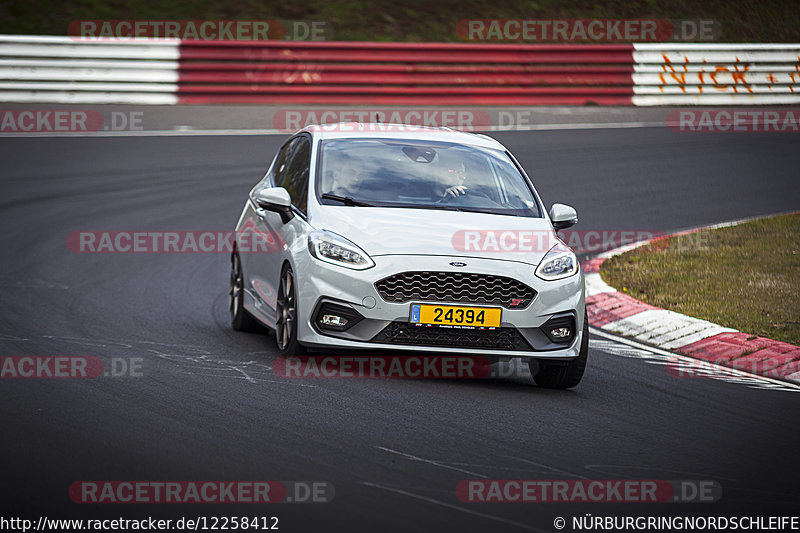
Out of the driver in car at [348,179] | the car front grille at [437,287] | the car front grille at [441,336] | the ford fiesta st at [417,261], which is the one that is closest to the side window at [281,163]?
the ford fiesta st at [417,261]

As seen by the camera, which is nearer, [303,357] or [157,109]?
[303,357]

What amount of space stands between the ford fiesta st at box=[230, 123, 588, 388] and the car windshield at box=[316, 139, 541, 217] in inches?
0.4

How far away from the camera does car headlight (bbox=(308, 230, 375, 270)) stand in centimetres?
801

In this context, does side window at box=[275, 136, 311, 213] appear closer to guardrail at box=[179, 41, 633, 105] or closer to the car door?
the car door

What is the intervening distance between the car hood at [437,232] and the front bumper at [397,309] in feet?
0.32

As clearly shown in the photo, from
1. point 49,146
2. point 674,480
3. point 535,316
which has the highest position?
point 49,146

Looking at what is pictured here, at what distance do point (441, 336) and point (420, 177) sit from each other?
1.65 metres

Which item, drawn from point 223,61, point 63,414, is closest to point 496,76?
point 223,61

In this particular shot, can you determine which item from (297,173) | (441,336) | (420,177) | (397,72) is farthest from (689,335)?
(397,72)

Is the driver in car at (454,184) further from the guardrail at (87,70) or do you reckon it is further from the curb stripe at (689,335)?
the guardrail at (87,70)

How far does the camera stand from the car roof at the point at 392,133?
9641mm

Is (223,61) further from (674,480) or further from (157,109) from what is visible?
(674,480)

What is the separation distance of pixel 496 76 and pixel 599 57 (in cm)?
211

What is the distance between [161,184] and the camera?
653 inches
